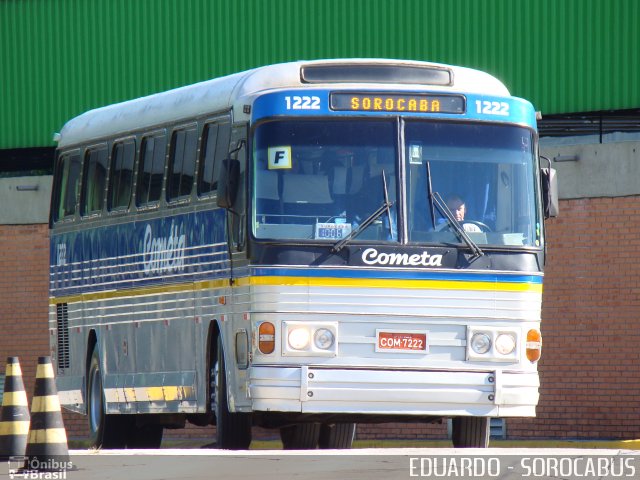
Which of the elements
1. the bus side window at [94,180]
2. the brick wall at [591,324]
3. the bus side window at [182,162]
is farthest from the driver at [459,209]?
the brick wall at [591,324]

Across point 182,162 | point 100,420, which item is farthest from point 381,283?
point 100,420

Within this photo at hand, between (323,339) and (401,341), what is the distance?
2.18 ft

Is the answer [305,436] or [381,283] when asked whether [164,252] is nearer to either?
[305,436]

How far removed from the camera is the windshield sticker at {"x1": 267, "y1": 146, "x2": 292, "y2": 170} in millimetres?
14250

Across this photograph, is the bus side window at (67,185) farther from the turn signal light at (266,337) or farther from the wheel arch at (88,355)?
the turn signal light at (266,337)

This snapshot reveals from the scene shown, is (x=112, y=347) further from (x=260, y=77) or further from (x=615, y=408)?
(x=615, y=408)

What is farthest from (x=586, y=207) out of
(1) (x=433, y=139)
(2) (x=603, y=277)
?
(1) (x=433, y=139)

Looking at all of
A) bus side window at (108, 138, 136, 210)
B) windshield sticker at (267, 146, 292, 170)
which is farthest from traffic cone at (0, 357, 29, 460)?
bus side window at (108, 138, 136, 210)

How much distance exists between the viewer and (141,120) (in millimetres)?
17812

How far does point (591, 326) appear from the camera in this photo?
895 inches

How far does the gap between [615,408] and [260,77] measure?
31.2 ft

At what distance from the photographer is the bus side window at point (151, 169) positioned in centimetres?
1708

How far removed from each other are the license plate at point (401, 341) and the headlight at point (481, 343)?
0.40 meters

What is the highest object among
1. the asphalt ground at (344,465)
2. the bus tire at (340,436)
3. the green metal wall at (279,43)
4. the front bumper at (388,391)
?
the green metal wall at (279,43)
